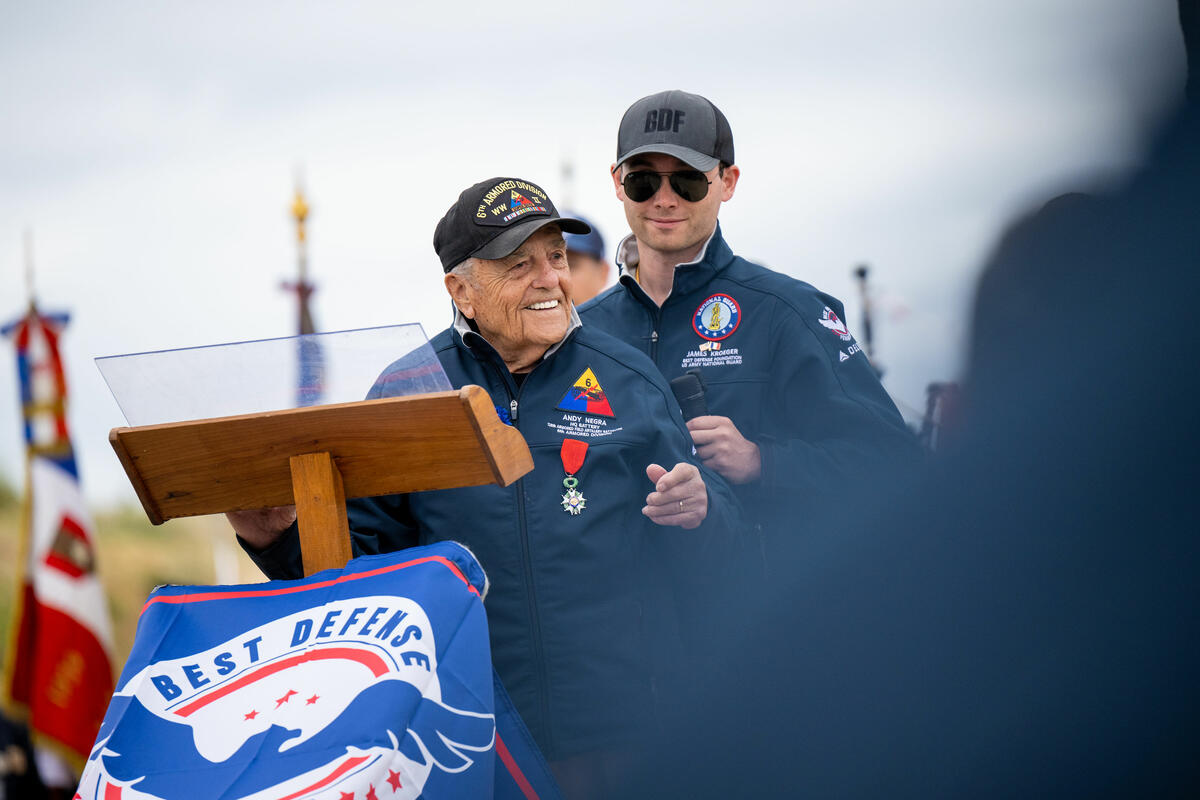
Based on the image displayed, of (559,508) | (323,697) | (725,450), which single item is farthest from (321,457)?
→ (725,450)

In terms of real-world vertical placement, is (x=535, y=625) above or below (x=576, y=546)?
below

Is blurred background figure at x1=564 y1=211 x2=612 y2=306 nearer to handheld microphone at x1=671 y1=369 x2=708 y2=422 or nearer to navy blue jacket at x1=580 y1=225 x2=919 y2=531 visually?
navy blue jacket at x1=580 y1=225 x2=919 y2=531

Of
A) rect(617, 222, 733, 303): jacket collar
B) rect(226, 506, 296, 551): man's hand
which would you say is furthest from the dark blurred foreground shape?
rect(617, 222, 733, 303): jacket collar

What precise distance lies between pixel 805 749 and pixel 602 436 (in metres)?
1.68

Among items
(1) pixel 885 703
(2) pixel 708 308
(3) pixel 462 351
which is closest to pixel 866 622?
(1) pixel 885 703

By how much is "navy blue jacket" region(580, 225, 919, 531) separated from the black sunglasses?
16 cm

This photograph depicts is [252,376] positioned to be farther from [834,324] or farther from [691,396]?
[834,324]

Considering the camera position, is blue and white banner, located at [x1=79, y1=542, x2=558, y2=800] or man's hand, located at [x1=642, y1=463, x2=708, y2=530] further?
man's hand, located at [x1=642, y1=463, x2=708, y2=530]

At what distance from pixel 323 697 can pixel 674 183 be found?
67.4 inches

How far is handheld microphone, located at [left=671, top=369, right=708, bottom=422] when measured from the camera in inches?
106

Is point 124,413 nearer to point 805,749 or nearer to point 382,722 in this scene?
point 382,722

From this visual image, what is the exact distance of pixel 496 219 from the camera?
2477 mm

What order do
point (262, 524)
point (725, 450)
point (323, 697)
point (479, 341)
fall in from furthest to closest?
point (725, 450) < point (479, 341) < point (262, 524) < point (323, 697)

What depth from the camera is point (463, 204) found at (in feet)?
8.22
